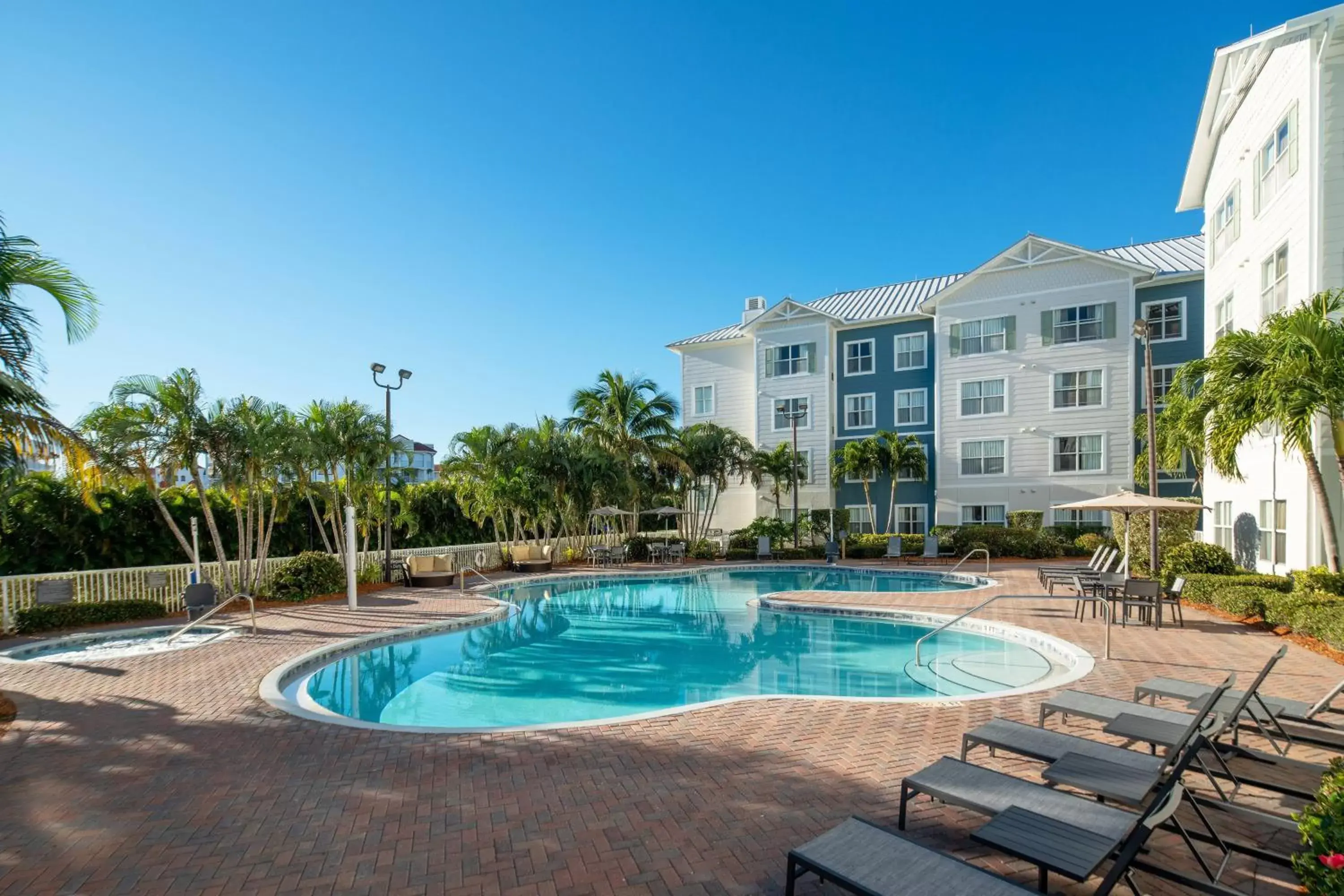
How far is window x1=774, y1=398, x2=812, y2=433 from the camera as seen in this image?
3108 cm

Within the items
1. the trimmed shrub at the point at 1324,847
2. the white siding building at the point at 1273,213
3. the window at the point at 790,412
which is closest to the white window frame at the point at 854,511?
the window at the point at 790,412

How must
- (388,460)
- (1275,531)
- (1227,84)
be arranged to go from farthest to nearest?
1. (388,460)
2. (1227,84)
3. (1275,531)

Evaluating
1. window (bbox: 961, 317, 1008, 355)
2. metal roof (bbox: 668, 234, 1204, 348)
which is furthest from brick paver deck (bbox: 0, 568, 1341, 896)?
metal roof (bbox: 668, 234, 1204, 348)

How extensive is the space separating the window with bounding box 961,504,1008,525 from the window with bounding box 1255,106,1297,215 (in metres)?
14.8

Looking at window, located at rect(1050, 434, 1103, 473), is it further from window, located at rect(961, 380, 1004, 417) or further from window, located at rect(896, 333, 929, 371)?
window, located at rect(896, 333, 929, 371)

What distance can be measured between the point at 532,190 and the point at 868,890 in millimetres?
18265

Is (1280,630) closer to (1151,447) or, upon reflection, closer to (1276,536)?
(1276,536)

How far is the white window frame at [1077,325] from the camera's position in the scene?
26.0 m

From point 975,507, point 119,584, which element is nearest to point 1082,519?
point 975,507

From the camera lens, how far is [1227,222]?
17.0 meters

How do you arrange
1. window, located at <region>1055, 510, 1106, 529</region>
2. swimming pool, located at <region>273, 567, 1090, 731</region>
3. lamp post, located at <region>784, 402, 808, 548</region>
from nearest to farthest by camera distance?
swimming pool, located at <region>273, 567, 1090, 731</region> < lamp post, located at <region>784, 402, 808, 548</region> < window, located at <region>1055, 510, 1106, 529</region>

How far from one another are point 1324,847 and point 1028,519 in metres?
25.4

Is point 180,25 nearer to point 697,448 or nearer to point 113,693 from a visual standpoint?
point 113,693

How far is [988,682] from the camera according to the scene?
380 inches
